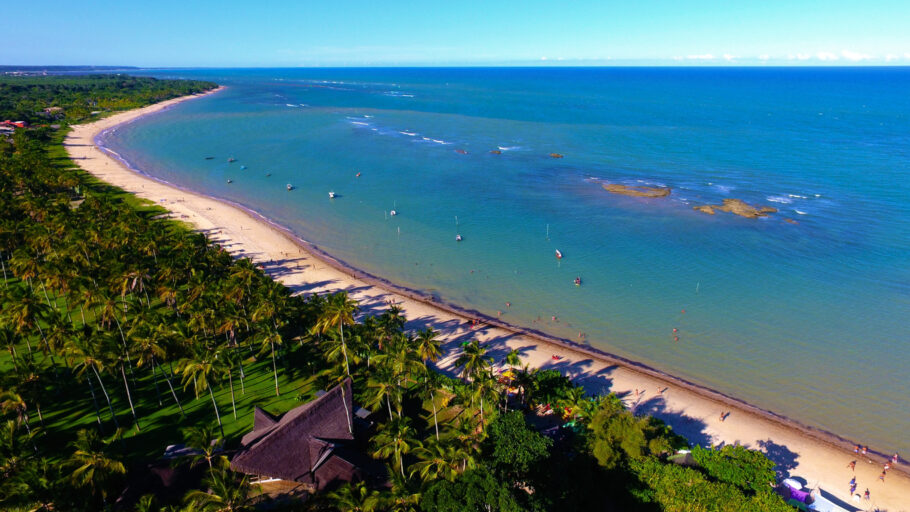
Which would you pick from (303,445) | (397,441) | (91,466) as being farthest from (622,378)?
(91,466)

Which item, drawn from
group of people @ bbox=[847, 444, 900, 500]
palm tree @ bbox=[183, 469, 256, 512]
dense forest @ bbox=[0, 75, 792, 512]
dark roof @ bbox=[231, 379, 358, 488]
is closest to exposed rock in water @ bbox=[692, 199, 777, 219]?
group of people @ bbox=[847, 444, 900, 500]

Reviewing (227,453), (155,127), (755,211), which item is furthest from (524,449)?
(155,127)

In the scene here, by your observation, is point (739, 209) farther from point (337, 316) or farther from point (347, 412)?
point (347, 412)

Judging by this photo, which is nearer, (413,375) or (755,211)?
(413,375)

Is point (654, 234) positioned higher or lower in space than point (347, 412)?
higher

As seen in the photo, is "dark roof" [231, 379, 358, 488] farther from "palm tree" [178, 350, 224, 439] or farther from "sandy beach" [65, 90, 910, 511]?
"sandy beach" [65, 90, 910, 511]

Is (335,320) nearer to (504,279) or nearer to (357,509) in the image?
(357,509)
